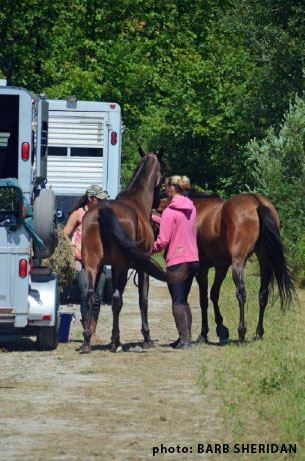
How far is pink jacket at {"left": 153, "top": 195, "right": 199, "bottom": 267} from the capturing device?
545 inches

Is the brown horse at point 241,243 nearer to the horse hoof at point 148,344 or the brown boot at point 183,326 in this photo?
the brown boot at point 183,326

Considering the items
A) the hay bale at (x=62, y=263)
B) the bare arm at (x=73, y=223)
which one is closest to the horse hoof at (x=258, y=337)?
the bare arm at (x=73, y=223)

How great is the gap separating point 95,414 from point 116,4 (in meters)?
32.6

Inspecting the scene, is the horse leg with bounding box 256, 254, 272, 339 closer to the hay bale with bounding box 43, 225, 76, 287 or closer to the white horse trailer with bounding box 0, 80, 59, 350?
the white horse trailer with bounding box 0, 80, 59, 350

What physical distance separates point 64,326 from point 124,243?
1876mm

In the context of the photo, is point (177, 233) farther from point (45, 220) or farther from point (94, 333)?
point (94, 333)

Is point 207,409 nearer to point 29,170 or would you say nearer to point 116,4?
point 29,170

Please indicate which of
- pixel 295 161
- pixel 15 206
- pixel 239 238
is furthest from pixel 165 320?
pixel 295 161

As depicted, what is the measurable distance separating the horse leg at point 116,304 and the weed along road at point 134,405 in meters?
0.16

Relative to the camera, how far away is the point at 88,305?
13.3 m

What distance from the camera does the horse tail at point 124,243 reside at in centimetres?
1323

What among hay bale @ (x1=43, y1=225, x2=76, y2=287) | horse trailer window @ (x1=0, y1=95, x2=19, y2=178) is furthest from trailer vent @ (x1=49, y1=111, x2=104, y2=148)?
horse trailer window @ (x1=0, y1=95, x2=19, y2=178)

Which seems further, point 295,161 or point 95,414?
point 295,161

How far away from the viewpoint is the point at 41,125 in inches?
561
